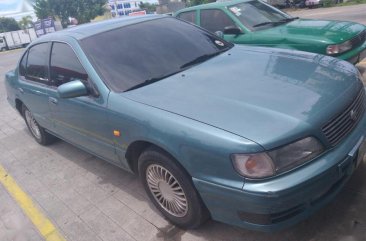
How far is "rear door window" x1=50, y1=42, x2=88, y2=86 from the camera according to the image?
3.67 metres

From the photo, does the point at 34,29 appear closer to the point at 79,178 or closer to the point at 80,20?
the point at 80,20

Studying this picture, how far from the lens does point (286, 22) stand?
6469mm

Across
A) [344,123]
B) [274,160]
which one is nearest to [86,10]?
[344,123]

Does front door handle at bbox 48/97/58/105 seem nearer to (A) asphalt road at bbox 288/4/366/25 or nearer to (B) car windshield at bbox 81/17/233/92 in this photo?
(B) car windshield at bbox 81/17/233/92

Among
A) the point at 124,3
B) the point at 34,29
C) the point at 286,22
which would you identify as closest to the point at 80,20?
the point at 124,3

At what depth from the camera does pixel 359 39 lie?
565 centimetres

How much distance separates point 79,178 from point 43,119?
3.43ft

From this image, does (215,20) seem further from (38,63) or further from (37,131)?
(37,131)

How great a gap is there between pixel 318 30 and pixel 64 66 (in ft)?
12.6

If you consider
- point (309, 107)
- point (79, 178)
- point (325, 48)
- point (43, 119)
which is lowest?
point (79, 178)

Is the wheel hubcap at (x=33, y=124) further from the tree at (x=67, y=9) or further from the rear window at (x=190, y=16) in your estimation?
the tree at (x=67, y=9)

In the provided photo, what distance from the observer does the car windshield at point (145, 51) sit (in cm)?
341

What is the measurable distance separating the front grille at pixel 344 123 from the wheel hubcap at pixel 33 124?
14.4 ft

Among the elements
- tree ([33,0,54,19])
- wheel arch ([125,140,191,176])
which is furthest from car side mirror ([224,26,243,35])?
tree ([33,0,54,19])
